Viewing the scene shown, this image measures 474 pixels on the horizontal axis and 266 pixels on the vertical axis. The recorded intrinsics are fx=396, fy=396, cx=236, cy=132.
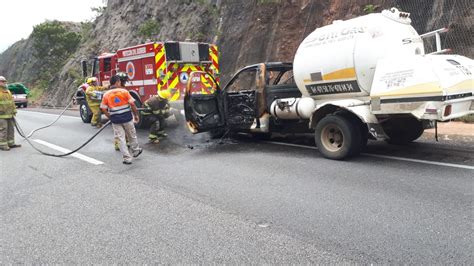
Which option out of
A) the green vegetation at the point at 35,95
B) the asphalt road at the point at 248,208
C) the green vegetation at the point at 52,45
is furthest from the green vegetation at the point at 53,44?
the asphalt road at the point at 248,208

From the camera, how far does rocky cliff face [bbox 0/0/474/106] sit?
1133cm

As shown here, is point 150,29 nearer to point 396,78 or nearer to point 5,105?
point 5,105

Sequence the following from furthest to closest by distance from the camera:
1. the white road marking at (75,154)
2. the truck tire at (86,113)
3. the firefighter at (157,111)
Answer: the truck tire at (86,113)
the firefighter at (157,111)
the white road marking at (75,154)

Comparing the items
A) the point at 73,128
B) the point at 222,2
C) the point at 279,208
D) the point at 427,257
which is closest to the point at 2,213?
the point at 279,208

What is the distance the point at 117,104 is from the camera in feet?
23.9

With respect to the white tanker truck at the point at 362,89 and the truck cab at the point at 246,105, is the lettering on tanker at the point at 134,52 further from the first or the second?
the white tanker truck at the point at 362,89

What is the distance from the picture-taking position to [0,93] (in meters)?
9.37

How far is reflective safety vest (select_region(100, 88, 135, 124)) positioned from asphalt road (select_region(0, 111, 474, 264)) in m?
0.83

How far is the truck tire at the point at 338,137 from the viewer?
6285mm

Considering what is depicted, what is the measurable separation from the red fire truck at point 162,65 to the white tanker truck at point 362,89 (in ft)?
11.8

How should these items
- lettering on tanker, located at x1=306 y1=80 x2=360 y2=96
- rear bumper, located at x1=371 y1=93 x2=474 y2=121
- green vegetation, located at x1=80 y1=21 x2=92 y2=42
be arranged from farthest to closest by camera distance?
1. green vegetation, located at x1=80 y1=21 x2=92 y2=42
2. lettering on tanker, located at x1=306 y1=80 x2=360 y2=96
3. rear bumper, located at x1=371 y1=93 x2=474 y2=121

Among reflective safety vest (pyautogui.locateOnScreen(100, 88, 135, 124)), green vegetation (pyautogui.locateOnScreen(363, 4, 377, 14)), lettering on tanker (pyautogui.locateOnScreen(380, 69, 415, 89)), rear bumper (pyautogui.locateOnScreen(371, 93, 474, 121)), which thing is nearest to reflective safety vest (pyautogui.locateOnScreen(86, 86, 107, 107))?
reflective safety vest (pyautogui.locateOnScreen(100, 88, 135, 124))

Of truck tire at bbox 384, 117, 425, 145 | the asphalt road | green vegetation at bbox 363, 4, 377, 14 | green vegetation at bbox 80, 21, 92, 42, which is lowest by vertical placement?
the asphalt road

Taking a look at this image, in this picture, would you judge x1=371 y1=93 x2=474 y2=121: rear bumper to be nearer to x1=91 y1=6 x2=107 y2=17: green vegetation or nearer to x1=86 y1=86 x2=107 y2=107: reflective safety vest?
x1=86 y1=86 x2=107 y2=107: reflective safety vest
